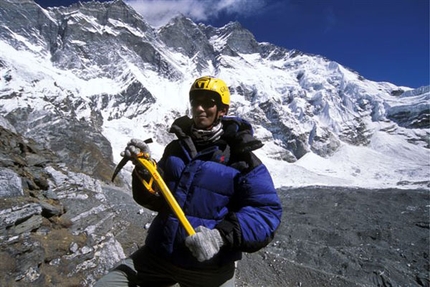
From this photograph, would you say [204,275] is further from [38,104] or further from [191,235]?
[38,104]

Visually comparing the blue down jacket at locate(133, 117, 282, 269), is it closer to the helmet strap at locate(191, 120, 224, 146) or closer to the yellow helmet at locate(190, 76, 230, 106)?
the helmet strap at locate(191, 120, 224, 146)

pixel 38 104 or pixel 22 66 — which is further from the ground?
pixel 22 66

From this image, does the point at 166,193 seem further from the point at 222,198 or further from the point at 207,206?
the point at 222,198

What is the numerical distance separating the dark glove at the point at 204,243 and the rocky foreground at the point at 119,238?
217 inches

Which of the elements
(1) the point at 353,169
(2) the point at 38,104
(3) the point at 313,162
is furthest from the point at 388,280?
(3) the point at 313,162

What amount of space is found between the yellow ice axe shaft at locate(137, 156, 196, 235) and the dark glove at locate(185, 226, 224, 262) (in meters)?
0.19

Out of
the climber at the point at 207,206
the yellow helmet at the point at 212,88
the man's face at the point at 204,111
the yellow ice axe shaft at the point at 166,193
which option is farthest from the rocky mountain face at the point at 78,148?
the yellow helmet at the point at 212,88

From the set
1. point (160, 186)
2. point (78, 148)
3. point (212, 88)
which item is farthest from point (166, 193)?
point (78, 148)

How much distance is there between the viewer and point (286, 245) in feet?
46.9

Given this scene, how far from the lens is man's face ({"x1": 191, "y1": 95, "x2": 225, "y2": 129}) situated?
3.44 m

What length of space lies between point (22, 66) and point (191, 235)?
185m

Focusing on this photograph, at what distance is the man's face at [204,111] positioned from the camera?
3443 mm

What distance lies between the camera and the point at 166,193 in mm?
3172

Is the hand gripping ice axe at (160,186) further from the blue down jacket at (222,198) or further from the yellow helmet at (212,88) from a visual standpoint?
the yellow helmet at (212,88)
